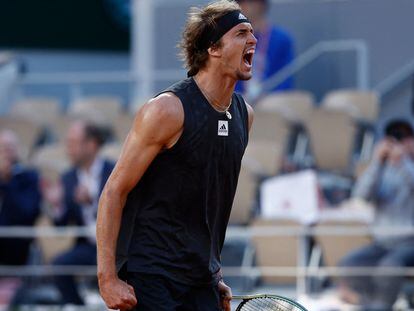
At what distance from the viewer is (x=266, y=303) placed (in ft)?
16.5

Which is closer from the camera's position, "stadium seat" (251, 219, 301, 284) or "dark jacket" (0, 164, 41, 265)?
"stadium seat" (251, 219, 301, 284)

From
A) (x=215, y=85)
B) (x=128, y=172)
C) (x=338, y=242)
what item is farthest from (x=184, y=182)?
(x=338, y=242)

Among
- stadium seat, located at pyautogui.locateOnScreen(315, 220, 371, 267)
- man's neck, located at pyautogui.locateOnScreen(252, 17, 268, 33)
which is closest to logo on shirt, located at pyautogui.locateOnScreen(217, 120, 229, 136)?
stadium seat, located at pyautogui.locateOnScreen(315, 220, 371, 267)

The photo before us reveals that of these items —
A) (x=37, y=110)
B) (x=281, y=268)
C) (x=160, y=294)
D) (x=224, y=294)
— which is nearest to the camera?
(x=160, y=294)

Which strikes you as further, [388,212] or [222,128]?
[388,212]

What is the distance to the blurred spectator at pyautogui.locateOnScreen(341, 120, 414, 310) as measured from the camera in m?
8.58

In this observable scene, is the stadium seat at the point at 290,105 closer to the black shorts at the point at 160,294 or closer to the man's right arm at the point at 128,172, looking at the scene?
the black shorts at the point at 160,294

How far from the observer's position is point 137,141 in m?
4.71

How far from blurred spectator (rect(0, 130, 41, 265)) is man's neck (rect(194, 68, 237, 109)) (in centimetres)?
516

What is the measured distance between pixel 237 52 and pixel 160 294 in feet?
3.28

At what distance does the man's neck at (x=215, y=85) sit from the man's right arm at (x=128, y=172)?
18 centimetres

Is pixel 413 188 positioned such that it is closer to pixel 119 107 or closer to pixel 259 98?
pixel 259 98

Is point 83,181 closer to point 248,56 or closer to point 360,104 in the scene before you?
point 360,104

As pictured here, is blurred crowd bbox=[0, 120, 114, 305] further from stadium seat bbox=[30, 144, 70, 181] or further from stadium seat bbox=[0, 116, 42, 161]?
stadium seat bbox=[0, 116, 42, 161]
